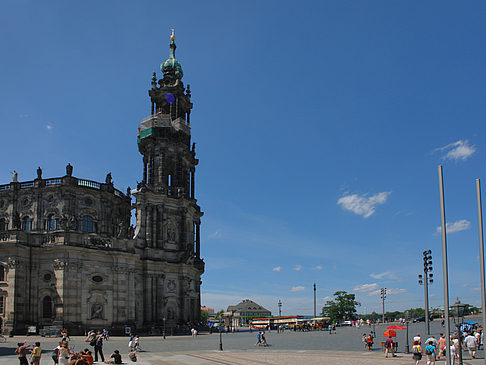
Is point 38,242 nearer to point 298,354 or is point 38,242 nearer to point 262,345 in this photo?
point 262,345

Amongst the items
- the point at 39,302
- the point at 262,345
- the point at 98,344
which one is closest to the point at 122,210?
the point at 39,302

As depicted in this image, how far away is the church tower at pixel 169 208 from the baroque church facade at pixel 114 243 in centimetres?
14

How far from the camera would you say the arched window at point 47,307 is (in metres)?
53.2

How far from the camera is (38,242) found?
179ft

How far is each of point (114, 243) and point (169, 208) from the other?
39.7 feet

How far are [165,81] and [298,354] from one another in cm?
5413

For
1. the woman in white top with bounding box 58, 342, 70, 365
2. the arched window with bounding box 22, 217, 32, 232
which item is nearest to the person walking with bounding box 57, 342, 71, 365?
the woman in white top with bounding box 58, 342, 70, 365

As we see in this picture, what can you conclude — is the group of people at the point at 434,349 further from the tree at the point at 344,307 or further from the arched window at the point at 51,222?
the tree at the point at 344,307

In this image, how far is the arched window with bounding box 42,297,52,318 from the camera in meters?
53.2

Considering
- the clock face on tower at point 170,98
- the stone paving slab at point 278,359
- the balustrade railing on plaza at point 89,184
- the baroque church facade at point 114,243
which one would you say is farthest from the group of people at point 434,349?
the clock face on tower at point 170,98

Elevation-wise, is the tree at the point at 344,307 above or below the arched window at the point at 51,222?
below

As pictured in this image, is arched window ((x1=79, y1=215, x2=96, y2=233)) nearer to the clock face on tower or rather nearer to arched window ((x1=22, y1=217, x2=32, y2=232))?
arched window ((x1=22, y1=217, x2=32, y2=232))

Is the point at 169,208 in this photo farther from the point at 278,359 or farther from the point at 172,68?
the point at 278,359

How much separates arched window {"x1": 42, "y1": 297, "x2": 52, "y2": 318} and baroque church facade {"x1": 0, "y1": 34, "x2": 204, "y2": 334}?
0.35 feet
